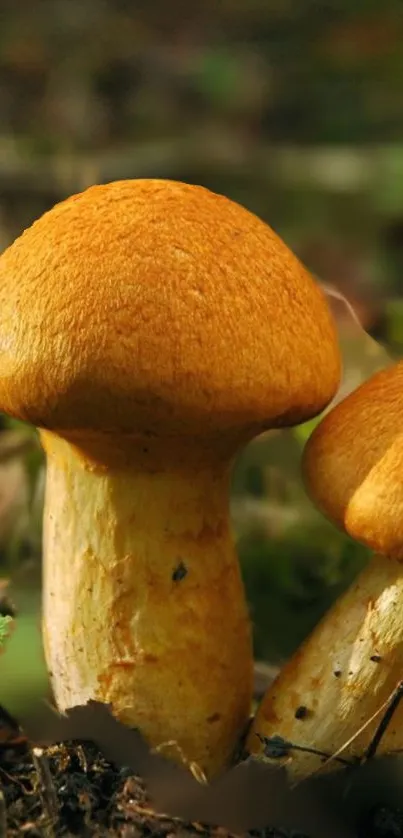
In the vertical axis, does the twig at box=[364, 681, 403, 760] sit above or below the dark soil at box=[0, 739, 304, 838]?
above

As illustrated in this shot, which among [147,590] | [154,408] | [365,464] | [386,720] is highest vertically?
[154,408]

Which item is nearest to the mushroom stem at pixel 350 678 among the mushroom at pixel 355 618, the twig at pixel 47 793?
the mushroom at pixel 355 618

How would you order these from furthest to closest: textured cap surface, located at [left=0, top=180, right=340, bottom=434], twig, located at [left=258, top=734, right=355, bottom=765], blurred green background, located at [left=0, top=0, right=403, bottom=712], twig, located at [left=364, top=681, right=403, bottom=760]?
blurred green background, located at [left=0, top=0, right=403, bottom=712] < twig, located at [left=258, top=734, right=355, bottom=765] < twig, located at [left=364, top=681, right=403, bottom=760] < textured cap surface, located at [left=0, top=180, right=340, bottom=434]

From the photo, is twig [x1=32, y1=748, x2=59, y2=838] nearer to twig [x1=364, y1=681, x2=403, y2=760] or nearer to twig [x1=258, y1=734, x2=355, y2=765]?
twig [x1=258, y1=734, x2=355, y2=765]

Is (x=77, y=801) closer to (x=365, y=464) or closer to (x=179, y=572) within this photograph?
(x=179, y=572)

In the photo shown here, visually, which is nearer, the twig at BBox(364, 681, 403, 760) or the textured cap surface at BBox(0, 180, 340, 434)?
the textured cap surface at BBox(0, 180, 340, 434)

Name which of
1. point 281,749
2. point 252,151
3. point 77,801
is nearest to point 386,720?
point 281,749

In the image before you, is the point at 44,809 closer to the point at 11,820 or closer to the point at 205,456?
the point at 11,820

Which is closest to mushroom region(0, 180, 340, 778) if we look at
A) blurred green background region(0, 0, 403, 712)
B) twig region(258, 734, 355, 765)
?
twig region(258, 734, 355, 765)
